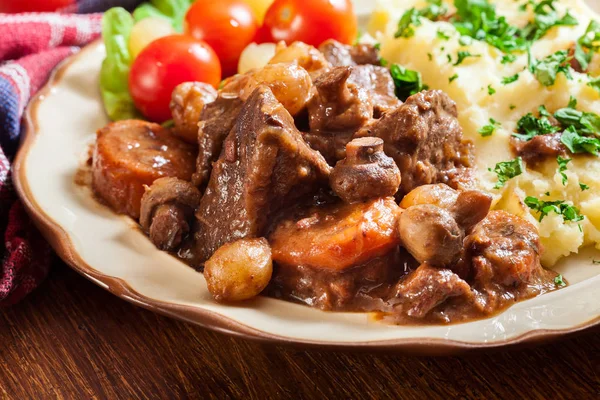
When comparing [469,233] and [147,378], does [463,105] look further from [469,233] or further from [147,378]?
[147,378]

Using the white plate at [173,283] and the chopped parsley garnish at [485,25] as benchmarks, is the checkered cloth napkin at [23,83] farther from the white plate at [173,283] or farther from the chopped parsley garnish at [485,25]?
the chopped parsley garnish at [485,25]

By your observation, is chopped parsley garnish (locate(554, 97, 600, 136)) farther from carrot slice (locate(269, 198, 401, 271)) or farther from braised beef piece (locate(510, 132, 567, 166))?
carrot slice (locate(269, 198, 401, 271))

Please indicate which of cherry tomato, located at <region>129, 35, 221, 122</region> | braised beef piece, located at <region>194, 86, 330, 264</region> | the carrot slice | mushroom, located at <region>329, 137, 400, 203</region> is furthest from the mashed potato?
cherry tomato, located at <region>129, 35, 221, 122</region>

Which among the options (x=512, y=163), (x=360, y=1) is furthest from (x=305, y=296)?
(x=360, y=1)

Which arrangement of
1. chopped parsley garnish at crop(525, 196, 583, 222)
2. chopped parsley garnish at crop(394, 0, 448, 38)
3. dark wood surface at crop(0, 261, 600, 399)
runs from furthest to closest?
1. chopped parsley garnish at crop(394, 0, 448, 38)
2. chopped parsley garnish at crop(525, 196, 583, 222)
3. dark wood surface at crop(0, 261, 600, 399)

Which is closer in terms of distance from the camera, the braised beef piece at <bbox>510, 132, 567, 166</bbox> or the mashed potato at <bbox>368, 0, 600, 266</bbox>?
the mashed potato at <bbox>368, 0, 600, 266</bbox>

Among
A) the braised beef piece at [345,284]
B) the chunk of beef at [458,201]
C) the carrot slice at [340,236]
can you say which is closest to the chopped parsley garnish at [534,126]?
the chunk of beef at [458,201]
